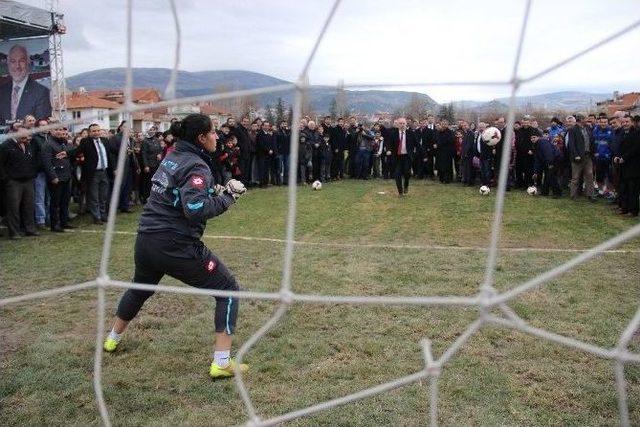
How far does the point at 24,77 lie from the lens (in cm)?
1870

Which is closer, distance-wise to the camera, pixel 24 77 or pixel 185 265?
pixel 185 265

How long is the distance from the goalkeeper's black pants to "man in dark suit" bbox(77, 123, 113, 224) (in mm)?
6604

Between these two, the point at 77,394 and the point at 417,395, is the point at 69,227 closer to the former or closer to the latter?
the point at 77,394

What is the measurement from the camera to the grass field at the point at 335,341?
10.8 ft

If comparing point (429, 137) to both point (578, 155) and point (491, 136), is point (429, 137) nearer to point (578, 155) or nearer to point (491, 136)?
point (491, 136)

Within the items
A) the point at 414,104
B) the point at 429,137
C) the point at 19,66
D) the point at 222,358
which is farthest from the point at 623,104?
the point at 19,66

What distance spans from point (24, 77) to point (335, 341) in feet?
60.1

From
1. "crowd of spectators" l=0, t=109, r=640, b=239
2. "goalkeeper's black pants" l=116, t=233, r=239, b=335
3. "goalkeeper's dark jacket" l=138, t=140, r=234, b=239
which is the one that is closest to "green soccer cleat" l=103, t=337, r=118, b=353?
"goalkeeper's black pants" l=116, t=233, r=239, b=335

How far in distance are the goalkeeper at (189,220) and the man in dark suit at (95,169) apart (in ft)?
21.7

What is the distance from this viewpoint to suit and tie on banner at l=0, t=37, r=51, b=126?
60.9 ft

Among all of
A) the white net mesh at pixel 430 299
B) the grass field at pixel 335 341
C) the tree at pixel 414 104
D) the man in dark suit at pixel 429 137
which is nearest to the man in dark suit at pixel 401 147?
the man in dark suit at pixel 429 137

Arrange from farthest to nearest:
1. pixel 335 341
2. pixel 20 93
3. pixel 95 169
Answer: pixel 20 93 → pixel 95 169 → pixel 335 341

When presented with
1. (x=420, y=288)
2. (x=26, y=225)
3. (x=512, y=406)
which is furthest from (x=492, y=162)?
(x=512, y=406)

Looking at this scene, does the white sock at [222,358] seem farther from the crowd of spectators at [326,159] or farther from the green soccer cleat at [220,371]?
the crowd of spectators at [326,159]
